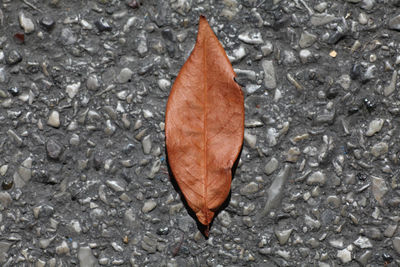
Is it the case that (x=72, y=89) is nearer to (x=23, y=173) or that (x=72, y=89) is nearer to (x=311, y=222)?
(x=23, y=173)

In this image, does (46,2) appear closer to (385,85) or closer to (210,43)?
(210,43)

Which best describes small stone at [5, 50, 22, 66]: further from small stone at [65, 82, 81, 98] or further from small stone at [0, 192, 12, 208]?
small stone at [0, 192, 12, 208]

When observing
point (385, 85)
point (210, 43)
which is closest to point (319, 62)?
point (385, 85)

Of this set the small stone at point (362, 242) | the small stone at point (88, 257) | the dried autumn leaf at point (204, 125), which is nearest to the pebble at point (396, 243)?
the small stone at point (362, 242)

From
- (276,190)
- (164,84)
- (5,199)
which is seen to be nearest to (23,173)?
(5,199)

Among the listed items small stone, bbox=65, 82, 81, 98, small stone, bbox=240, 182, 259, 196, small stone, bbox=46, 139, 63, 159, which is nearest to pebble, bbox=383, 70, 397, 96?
small stone, bbox=240, 182, 259, 196
